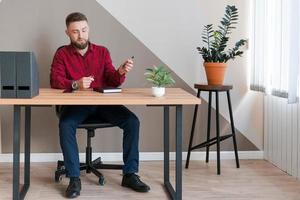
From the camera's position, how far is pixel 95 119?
284 cm

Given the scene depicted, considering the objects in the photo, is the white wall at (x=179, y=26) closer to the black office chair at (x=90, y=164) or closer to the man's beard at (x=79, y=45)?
the man's beard at (x=79, y=45)

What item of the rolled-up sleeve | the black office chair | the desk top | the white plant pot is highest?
the rolled-up sleeve

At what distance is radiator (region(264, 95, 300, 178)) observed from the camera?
2947mm

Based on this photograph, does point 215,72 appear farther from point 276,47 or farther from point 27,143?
point 27,143

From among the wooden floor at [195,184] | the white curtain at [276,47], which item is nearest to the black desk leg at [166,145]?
the wooden floor at [195,184]

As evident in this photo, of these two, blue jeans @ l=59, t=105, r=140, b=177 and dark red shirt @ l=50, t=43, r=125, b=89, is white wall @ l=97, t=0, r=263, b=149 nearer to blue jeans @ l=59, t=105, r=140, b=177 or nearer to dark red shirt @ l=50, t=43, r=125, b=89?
dark red shirt @ l=50, t=43, r=125, b=89

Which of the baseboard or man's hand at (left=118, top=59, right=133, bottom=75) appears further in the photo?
the baseboard

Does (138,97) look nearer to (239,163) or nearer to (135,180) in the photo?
(135,180)

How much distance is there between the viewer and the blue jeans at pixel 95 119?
2.63m

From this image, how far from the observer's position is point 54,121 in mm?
3490

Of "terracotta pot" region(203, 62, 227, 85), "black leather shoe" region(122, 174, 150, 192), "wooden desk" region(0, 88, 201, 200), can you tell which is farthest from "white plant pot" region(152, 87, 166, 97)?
"terracotta pot" region(203, 62, 227, 85)

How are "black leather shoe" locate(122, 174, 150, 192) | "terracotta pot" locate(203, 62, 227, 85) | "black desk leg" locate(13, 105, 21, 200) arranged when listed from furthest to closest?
1. "terracotta pot" locate(203, 62, 227, 85)
2. "black leather shoe" locate(122, 174, 150, 192)
3. "black desk leg" locate(13, 105, 21, 200)

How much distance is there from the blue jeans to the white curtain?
115 cm

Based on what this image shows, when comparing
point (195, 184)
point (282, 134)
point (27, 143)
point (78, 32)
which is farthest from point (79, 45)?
point (282, 134)
